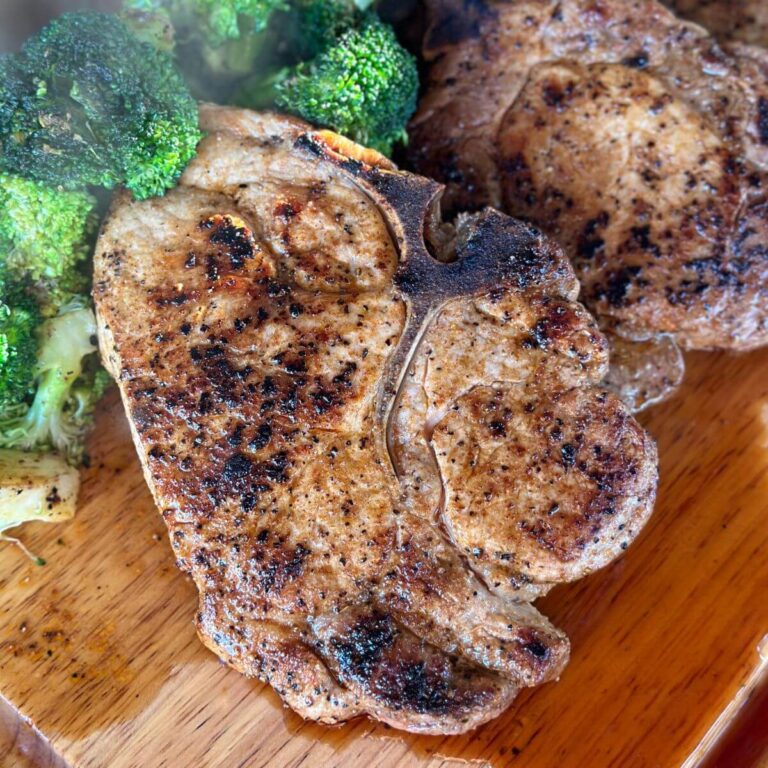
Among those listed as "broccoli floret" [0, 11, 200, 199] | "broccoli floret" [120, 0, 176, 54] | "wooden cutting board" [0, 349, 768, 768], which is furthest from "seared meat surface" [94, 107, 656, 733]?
"broccoli floret" [120, 0, 176, 54]

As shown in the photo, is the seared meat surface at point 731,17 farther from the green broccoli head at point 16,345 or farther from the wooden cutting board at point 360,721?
the green broccoli head at point 16,345

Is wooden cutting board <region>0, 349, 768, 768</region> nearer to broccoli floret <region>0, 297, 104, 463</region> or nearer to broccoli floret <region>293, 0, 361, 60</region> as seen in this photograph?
broccoli floret <region>0, 297, 104, 463</region>

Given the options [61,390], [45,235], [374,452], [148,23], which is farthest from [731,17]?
[61,390]

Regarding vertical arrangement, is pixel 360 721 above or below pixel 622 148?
below

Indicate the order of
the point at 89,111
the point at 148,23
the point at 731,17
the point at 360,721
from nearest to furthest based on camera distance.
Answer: the point at 89,111
the point at 360,721
the point at 148,23
the point at 731,17

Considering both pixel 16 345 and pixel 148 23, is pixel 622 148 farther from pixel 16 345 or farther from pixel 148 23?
pixel 16 345

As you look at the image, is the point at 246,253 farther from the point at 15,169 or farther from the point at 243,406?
the point at 15,169

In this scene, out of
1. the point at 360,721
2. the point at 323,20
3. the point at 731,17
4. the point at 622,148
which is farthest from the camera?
the point at 731,17
